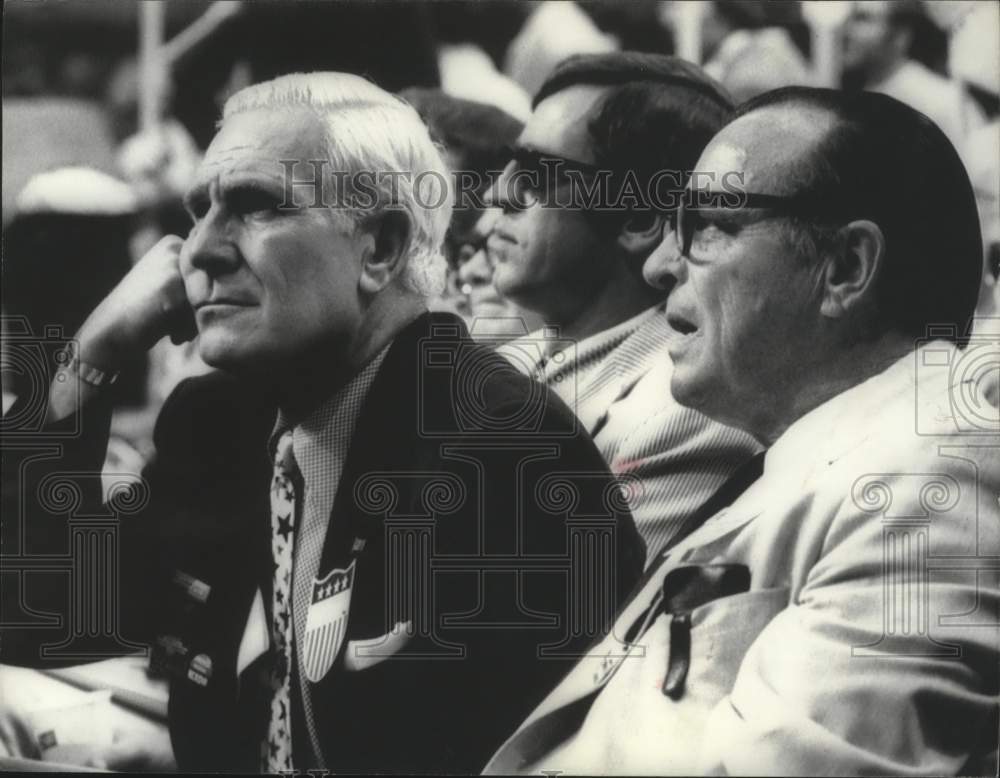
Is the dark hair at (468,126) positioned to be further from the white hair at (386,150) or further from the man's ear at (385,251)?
the man's ear at (385,251)

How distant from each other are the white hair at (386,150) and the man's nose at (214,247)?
328 mm

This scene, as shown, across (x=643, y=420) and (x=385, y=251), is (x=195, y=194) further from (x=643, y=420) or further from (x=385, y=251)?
(x=643, y=420)

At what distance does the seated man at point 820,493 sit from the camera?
3504mm

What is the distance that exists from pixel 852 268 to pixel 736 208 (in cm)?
34

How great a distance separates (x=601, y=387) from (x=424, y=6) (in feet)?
3.86

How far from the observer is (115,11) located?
3896 millimetres

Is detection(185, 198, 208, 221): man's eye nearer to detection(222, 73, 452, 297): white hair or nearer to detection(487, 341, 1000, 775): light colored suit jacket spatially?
detection(222, 73, 452, 297): white hair

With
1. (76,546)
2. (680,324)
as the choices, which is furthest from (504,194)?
(76,546)

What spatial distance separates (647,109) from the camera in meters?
3.75

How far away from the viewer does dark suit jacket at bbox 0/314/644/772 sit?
365cm

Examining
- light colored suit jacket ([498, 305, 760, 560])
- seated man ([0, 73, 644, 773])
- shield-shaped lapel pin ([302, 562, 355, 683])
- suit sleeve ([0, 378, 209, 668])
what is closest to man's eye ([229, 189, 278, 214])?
seated man ([0, 73, 644, 773])

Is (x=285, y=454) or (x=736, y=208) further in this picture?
(x=285, y=454)

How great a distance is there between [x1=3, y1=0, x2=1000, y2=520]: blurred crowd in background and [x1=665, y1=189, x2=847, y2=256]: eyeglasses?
30 centimetres

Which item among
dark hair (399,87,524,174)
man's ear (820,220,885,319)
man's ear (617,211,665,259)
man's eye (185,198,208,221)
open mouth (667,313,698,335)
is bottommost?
open mouth (667,313,698,335)
